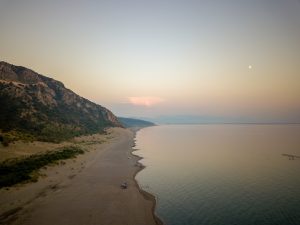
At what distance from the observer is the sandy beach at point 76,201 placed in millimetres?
24280

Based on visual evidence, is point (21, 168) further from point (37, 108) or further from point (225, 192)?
point (37, 108)

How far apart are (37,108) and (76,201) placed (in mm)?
87749

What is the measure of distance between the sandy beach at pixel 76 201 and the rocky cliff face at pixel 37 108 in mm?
40677

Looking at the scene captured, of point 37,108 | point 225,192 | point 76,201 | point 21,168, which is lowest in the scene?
point 76,201

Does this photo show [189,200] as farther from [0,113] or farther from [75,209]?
[0,113]

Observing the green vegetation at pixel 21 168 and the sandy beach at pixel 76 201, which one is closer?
the sandy beach at pixel 76 201

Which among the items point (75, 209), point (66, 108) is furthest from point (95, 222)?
point (66, 108)

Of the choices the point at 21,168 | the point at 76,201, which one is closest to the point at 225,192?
the point at 76,201

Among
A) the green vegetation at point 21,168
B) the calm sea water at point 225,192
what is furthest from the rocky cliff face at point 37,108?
the calm sea water at point 225,192

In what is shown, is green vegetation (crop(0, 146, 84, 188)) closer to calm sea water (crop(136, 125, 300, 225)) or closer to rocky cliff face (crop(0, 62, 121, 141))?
calm sea water (crop(136, 125, 300, 225))

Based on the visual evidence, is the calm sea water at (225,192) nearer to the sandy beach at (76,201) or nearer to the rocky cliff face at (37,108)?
the sandy beach at (76,201)

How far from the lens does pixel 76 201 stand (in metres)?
29.7

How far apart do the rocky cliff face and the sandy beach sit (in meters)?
40.7

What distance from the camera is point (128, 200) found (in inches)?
1223
